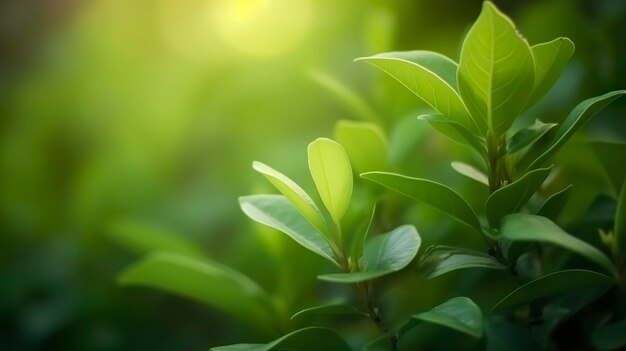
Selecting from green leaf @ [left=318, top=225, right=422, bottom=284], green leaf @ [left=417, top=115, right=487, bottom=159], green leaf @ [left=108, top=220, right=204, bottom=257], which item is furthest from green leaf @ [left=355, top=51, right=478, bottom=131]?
green leaf @ [left=108, top=220, right=204, bottom=257]

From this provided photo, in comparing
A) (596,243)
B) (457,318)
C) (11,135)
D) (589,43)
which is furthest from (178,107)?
(457,318)

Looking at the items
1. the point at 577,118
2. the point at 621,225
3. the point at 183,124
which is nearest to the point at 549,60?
the point at 577,118

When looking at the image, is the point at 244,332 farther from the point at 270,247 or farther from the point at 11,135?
the point at 11,135

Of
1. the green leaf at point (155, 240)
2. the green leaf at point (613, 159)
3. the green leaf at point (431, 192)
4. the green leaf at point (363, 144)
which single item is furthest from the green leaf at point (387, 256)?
the green leaf at point (155, 240)

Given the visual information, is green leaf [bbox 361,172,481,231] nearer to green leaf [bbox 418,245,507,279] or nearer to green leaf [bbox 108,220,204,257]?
green leaf [bbox 418,245,507,279]

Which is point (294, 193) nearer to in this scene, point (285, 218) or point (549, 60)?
point (285, 218)

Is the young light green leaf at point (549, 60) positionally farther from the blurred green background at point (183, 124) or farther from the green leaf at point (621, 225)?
the blurred green background at point (183, 124)
